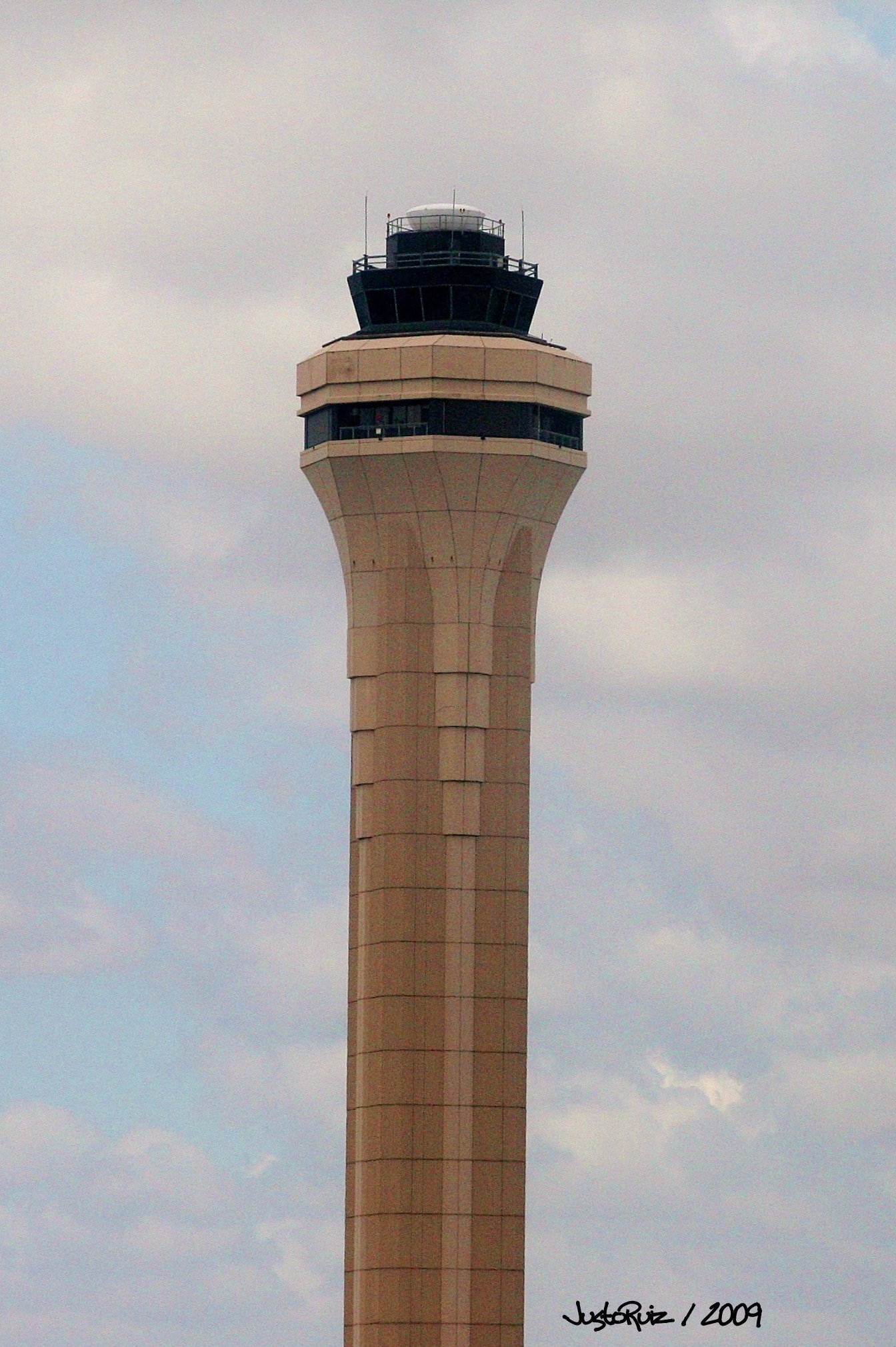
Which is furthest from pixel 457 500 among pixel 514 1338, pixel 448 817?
pixel 514 1338

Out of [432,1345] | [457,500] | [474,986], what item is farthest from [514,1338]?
[457,500]

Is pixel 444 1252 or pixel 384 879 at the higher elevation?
pixel 384 879

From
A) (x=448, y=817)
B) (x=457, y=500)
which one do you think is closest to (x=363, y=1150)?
(x=448, y=817)

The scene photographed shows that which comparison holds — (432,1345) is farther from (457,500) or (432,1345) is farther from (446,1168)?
(457,500)

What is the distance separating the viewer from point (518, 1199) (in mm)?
198750

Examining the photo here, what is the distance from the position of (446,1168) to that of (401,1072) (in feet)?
16.3

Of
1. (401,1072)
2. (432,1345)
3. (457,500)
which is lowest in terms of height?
(432,1345)

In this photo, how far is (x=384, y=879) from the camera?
199875 mm

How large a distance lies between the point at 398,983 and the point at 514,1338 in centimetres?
1752

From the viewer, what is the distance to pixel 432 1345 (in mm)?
196875

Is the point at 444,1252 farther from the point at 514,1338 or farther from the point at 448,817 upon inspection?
the point at 448,817

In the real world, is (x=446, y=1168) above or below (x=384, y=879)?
below

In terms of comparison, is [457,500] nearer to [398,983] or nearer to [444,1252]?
[398,983]

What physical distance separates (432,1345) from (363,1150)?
972 cm
